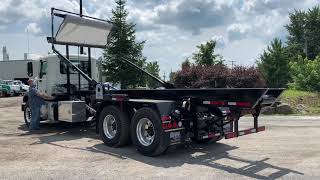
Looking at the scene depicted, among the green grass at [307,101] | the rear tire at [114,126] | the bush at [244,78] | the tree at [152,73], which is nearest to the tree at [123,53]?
the tree at [152,73]

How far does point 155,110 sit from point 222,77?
20.8 meters

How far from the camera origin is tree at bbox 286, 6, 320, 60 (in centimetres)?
7744

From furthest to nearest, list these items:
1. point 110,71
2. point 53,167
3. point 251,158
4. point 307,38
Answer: point 307,38 < point 110,71 < point 251,158 < point 53,167

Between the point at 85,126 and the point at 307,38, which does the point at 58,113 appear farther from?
the point at 307,38

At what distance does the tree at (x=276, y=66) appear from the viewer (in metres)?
47.8

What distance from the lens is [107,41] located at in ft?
53.1

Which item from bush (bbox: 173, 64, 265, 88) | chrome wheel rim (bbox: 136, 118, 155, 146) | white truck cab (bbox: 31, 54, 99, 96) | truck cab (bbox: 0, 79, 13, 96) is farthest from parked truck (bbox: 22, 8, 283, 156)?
truck cab (bbox: 0, 79, 13, 96)

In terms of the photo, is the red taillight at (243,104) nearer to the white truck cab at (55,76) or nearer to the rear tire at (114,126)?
the rear tire at (114,126)

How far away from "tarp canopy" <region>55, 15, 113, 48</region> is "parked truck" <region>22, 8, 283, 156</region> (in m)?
0.03

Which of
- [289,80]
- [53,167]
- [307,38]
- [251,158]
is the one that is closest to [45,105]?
[53,167]

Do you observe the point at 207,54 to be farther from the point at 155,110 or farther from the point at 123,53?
the point at 155,110

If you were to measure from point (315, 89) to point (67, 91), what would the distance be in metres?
24.1

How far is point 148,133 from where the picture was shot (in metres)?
10.6

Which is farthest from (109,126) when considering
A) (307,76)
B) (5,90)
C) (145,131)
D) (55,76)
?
(5,90)
